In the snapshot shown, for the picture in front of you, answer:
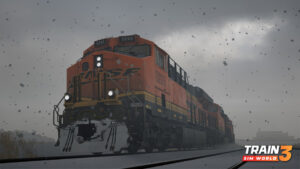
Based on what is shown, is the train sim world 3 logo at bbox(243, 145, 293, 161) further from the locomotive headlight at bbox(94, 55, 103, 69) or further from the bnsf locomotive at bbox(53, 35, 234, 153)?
the locomotive headlight at bbox(94, 55, 103, 69)

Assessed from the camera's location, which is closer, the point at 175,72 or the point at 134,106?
the point at 134,106

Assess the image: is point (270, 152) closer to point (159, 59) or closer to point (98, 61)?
point (98, 61)

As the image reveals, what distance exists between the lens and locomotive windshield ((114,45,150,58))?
11.4m

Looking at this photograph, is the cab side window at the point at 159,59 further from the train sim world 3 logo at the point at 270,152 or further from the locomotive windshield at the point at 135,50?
the train sim world 3 logo at the point at 270,152

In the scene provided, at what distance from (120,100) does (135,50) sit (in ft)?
7.83

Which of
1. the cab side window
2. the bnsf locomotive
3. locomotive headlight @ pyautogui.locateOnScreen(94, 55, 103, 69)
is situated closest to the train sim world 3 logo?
the bnsf locomotive

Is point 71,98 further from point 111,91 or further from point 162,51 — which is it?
point 162,51

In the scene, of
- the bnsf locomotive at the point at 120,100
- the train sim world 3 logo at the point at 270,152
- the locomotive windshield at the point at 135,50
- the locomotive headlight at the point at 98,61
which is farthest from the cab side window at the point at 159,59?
the train sim world 3 logo at the point at 270,152

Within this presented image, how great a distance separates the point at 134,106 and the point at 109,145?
4.99 ft

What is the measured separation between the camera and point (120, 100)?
10.0 metres

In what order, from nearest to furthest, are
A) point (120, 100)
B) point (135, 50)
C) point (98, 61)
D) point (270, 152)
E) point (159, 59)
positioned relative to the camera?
point (270, 152) → point (120, 100) → point (98, 61) → point (135, 50) → point (159, 59)

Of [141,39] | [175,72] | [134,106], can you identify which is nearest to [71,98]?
[134,106]

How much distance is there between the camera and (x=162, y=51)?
12.6 metres

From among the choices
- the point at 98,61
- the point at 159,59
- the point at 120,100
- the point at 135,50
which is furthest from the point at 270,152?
the point at 159,59
